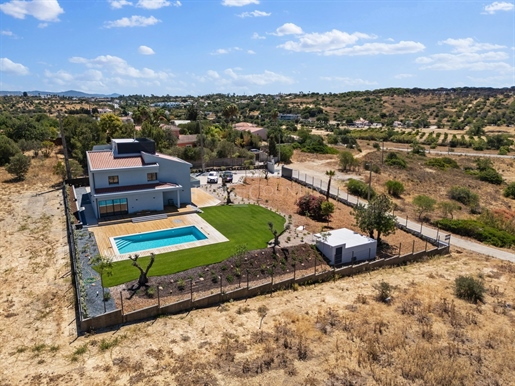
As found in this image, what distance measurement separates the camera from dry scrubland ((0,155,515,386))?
1524cm

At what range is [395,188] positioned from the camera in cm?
4734

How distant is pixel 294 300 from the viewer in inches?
869

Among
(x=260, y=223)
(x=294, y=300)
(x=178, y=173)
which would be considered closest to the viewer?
(x=294, y=300)

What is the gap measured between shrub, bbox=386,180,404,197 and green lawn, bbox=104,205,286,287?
63.4 feet

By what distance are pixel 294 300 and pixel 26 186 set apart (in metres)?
38.5

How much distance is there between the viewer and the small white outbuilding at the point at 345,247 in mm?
27016

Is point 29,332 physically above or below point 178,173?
Answer: below

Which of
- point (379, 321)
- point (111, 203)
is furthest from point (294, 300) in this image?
point (111, 203)

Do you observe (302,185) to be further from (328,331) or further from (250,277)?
(328,331)

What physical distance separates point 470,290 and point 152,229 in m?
23.3

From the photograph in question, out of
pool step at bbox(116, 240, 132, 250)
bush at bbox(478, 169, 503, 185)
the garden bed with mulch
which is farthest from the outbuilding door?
bush at bbox(478, 169, 503, 185)

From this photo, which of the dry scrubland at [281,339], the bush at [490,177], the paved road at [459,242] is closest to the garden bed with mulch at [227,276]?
the dry scrubland at [281,339]

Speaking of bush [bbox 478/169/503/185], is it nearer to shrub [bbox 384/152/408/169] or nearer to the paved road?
shrub [bbox 384/152/408/169]

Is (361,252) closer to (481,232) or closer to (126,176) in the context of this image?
(481,232)
